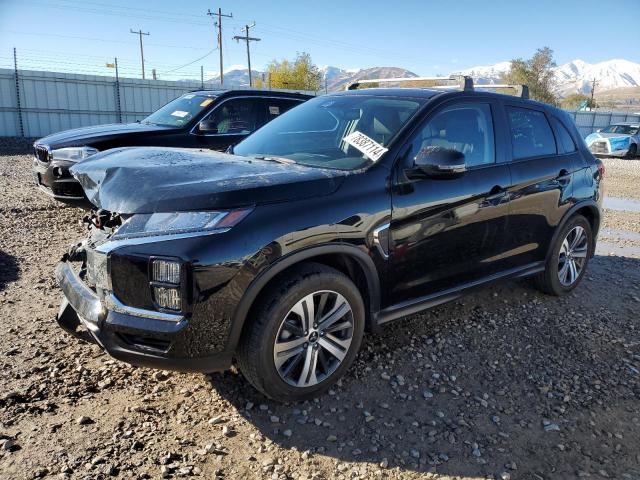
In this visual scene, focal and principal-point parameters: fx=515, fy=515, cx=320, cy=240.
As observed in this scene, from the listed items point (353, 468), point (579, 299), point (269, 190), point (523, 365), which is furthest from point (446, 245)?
point (579, 299)

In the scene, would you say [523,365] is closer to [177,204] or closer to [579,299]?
[579,299]

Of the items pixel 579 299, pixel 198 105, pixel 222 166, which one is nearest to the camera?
pixel 222 166

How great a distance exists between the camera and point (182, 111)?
24.7 ft

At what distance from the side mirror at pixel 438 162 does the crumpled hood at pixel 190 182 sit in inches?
21.0

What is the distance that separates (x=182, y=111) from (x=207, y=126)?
2.47 feet

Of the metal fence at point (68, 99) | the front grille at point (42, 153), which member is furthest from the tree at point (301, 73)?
the front grille at point (42, 153)

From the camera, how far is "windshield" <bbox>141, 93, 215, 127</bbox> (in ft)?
24.0

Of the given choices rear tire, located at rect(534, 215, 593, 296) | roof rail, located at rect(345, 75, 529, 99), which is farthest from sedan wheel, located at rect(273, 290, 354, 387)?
rear tire, located at rect(534, 215, 593, 296)

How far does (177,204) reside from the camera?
2617 mm

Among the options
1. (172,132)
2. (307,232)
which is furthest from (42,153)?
(307,232)

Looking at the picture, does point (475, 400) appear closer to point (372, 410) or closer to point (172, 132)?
point (372, 410)

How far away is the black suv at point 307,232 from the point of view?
2.56 m

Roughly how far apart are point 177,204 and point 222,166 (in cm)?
65

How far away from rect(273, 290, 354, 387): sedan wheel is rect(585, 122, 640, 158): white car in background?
2181 cm
